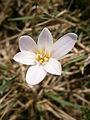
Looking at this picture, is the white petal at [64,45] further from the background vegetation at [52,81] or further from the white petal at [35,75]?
the background vegetation at [52,81]

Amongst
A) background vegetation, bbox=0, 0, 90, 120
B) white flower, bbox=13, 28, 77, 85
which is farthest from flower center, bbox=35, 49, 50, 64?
background vegetation, bbox=0, 0, 90, 120

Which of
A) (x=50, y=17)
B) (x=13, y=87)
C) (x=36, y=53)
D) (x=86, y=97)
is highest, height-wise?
(x=50, y=17)

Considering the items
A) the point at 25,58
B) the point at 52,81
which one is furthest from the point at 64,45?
the point at 52,81

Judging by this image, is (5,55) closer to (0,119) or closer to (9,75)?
(9,75)

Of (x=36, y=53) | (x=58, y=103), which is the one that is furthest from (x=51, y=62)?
(x=58, y=103)

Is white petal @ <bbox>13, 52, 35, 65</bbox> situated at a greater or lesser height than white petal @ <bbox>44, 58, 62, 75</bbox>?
greater

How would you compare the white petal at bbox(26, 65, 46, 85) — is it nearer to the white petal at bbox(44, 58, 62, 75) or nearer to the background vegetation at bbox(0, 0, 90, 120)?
the white petal at bbox(44, 58, 62, 75)

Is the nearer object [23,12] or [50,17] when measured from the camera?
[50,17]

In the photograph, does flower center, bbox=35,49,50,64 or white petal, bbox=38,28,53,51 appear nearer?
white petal, bbox=38,28,53,51
